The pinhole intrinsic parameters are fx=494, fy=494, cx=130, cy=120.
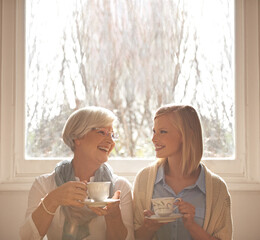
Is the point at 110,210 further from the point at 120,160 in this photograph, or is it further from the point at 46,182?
the point at 120,160

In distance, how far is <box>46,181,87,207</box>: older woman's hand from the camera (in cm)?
222

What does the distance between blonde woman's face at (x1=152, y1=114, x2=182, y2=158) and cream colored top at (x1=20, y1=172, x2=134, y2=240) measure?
11.0 inches

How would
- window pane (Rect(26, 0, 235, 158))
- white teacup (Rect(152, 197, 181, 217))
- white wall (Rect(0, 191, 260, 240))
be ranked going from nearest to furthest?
white teacup (Rect(152, 197, 181, 217)) < white wall (Rect(0, 191, 260, 240)) < window pane (Rect(26, 0, 235, 158))

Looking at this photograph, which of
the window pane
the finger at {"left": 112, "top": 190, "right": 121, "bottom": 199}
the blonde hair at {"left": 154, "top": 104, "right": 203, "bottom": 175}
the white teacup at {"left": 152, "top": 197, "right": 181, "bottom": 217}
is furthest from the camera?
the window pane

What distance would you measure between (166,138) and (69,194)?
21.6 inches

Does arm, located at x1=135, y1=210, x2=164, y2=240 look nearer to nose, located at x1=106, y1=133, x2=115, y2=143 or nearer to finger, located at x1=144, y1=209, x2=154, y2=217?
finger, located at x1=144, y1=209, x2=154, y2=217

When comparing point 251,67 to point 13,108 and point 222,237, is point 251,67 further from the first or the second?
point 13,108

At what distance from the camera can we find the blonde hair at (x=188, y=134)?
240 cm

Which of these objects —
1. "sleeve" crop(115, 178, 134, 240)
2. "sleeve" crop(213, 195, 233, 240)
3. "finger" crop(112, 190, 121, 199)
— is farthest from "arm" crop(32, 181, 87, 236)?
"sleeve" crop(213, 195, 233, 240)

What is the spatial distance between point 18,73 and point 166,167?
3.73 feet

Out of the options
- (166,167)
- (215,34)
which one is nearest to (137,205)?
(166,167)

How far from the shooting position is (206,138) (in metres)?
3.11

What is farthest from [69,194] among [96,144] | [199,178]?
[199,178]

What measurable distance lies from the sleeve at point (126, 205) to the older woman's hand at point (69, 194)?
0.90 ft
